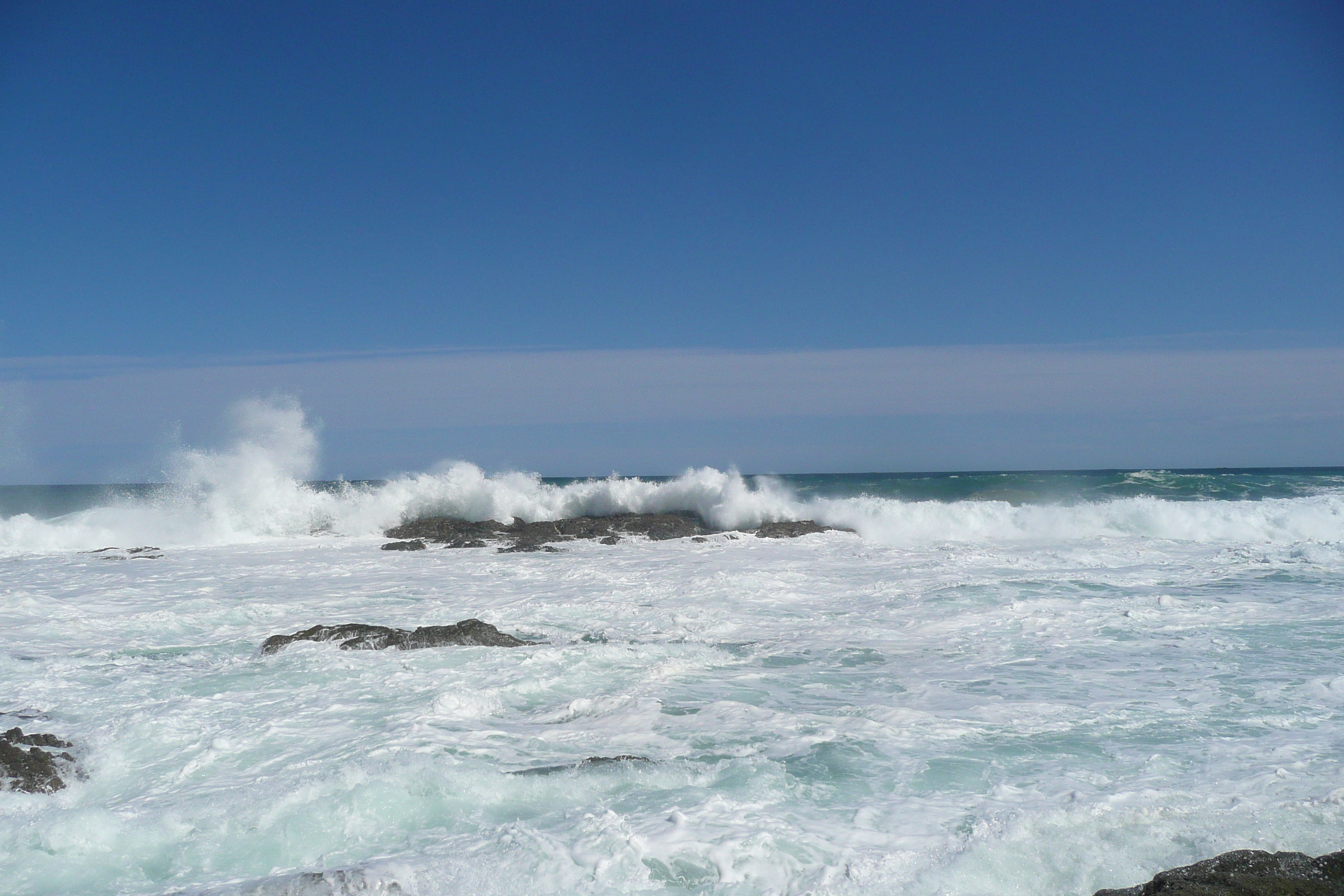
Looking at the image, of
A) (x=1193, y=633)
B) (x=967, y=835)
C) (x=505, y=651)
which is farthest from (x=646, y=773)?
(x=1193, y=633)

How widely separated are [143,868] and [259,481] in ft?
70.1

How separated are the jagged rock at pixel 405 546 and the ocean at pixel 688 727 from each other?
414cm

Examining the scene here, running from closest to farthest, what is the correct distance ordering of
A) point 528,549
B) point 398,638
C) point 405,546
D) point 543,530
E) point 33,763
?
1. point 33,763
2. point 398,638
3. point 528,549
4. point 405,546
5. point 543,530

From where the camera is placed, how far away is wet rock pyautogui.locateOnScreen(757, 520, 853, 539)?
2064 cm

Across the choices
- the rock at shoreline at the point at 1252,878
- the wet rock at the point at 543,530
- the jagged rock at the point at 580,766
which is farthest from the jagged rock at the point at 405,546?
the rock at shoreline at the point at 1252,878

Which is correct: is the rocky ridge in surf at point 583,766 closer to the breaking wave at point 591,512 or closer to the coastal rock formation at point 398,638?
the coastal rock formation at point 398,638

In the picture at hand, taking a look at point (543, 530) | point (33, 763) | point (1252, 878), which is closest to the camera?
point (1252, 878)

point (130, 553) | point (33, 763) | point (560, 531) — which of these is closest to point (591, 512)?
point (560, 531)

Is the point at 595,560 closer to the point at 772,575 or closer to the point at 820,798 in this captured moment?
the point at 772,575

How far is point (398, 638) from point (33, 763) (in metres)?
3.65

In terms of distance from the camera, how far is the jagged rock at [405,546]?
18.5 meters

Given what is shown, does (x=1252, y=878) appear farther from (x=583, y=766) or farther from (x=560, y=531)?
(x=560, y=531)

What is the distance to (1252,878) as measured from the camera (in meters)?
3.03

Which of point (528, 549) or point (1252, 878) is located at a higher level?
point (1252, 878)
